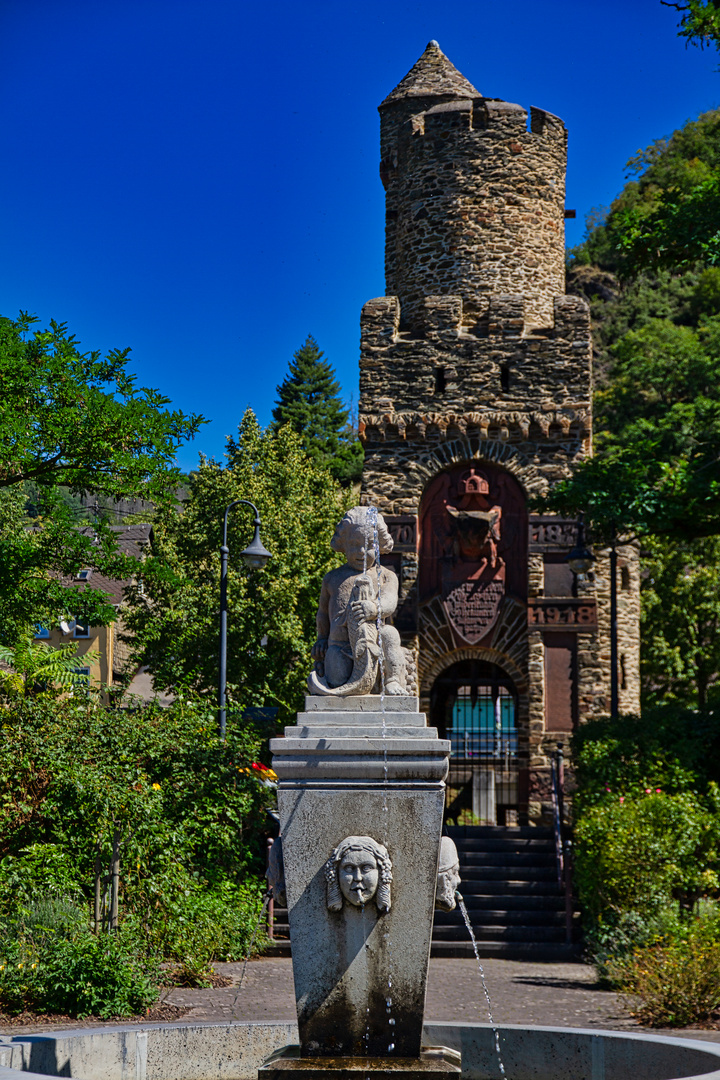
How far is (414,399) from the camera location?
952 inches

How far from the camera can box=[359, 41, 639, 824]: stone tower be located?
913 inches

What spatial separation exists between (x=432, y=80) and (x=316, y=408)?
27.4 meters

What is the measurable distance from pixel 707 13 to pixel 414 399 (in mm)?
8957

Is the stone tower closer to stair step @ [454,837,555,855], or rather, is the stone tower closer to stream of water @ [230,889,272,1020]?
stair step @ [454,837,555,855]

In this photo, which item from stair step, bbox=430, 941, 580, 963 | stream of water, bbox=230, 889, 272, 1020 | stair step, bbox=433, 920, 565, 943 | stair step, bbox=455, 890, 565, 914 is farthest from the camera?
stair step, bbox=455, 890, 565, 914

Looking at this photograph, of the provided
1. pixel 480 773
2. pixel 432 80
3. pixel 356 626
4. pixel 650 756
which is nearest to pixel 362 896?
pixel 356 626

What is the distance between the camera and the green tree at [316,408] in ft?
178

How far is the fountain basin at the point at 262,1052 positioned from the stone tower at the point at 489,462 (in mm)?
14753

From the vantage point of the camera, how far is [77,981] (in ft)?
33.8

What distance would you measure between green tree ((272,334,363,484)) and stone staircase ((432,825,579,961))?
33341 mm

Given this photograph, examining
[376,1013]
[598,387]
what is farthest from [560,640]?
[598,387]

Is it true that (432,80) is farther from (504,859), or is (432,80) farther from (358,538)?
(358,538)

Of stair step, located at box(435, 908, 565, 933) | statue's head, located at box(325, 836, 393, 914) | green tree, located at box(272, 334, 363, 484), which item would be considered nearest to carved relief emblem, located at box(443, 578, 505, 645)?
stair step, located at box(435, 908, 565, 933)

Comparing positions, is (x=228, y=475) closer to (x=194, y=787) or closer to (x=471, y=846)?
(x=471, y=846)
